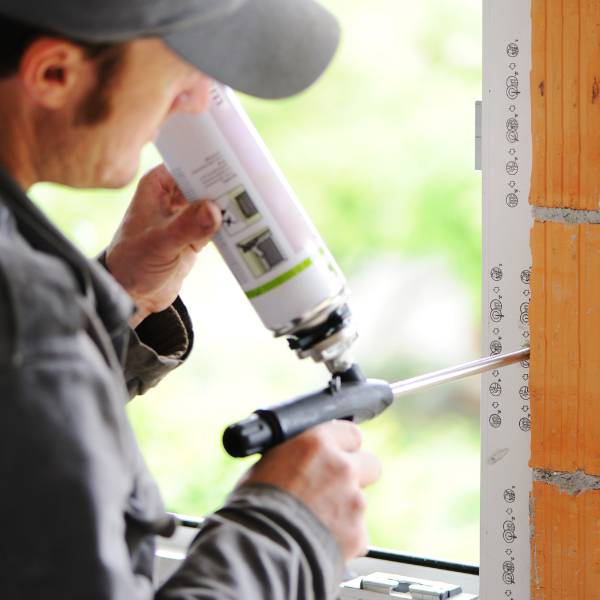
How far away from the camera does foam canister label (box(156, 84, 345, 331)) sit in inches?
35.3

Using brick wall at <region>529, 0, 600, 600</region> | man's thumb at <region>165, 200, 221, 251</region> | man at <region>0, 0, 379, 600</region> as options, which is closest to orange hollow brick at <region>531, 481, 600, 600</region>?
brick wall at <region>529, 0, 600, 600</region>

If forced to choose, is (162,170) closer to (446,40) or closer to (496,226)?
(496,226)

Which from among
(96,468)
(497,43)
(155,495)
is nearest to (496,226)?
(497,43)

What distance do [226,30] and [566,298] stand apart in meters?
0.56

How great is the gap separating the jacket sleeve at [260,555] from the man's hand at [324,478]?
1 centimetres

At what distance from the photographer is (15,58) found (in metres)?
0.69

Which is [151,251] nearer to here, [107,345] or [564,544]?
[107,345]

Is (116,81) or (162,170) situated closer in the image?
(116,81)

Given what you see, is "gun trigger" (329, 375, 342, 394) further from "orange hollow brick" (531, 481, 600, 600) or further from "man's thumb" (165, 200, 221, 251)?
"orange hollow brick" (531, 481, 600, 600)

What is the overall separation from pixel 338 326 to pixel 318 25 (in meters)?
0.27

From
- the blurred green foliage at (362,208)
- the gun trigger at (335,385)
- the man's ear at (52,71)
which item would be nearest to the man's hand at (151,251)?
the gun trigger at (335,385)

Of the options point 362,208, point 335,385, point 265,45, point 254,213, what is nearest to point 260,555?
point 335,385

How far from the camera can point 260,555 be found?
0.77 meters

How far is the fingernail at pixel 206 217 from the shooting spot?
2.99ft
